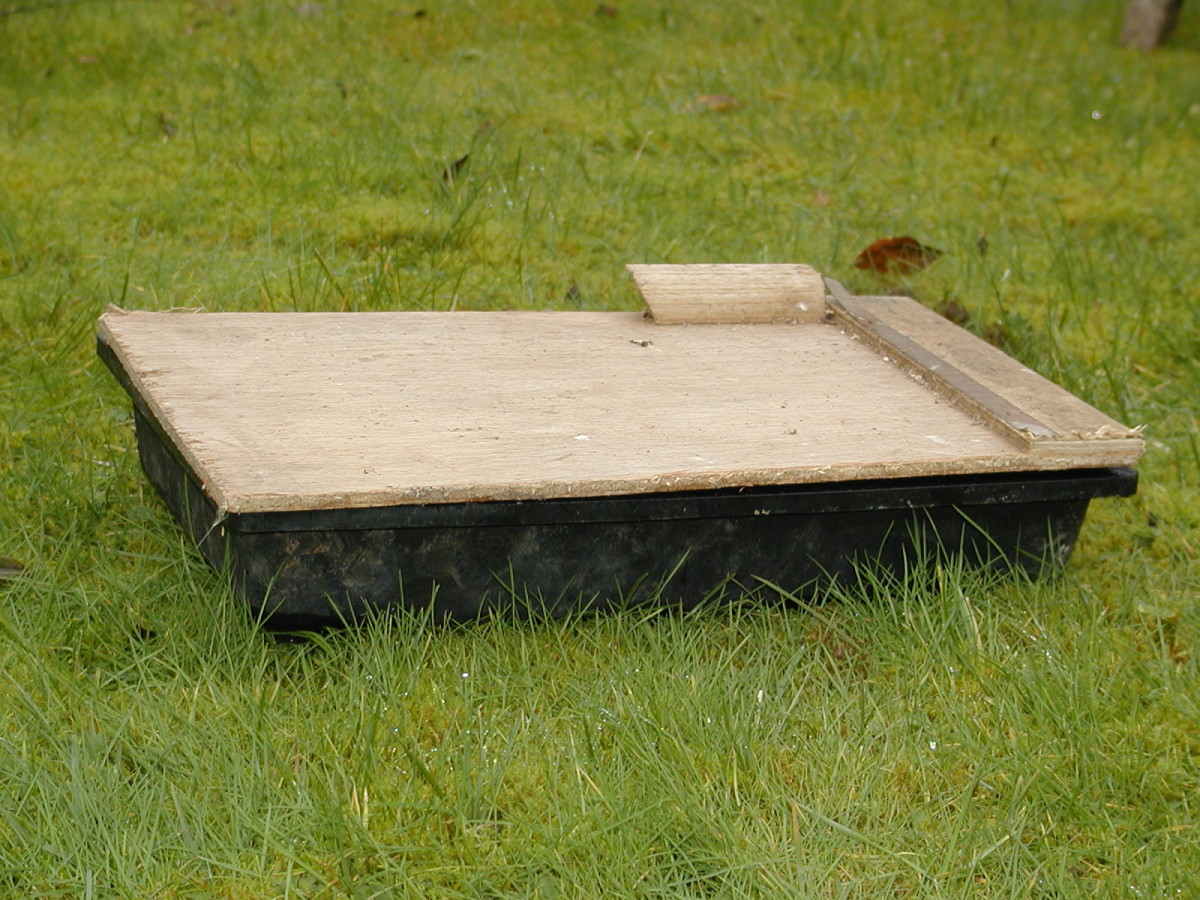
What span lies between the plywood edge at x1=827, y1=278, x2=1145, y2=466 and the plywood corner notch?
7 centimetres

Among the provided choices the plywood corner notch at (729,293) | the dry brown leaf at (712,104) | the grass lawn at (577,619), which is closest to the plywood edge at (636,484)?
the grass lawn at (577,619)

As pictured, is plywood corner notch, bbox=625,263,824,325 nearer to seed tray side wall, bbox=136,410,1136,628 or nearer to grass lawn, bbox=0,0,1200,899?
grass lawn, bbox=0,0,1200,899

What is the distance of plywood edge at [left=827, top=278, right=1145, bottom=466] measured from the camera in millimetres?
2291

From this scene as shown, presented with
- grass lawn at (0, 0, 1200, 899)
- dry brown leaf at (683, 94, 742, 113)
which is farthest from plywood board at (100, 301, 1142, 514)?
dry brown leaf at (683, 94, 742, 113)

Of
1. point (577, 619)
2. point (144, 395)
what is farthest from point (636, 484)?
point (144, 395)

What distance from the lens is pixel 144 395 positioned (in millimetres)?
2168

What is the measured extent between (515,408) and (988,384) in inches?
35.6

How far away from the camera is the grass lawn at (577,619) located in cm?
179

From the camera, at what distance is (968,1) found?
591 centimetres

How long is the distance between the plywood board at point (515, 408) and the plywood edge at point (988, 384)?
0.08ft

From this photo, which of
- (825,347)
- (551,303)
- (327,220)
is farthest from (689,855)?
(327,220)

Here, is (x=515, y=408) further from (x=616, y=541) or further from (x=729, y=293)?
(x=729, y=293)

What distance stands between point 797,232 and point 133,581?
2.12 metres

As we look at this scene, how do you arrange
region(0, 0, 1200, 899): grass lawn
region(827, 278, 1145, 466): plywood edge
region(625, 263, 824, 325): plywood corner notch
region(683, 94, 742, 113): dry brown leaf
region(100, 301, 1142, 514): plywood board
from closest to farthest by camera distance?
region(0, 0, 1200, 899): grass lawn
region(100, 301, 1142, 514): plywood board
region(827, 278, 1145, 466): plywood edge
region(625, 263, 824, 325): plywood corner notch
region(683, 94, 742, 113): dry brown leaf
